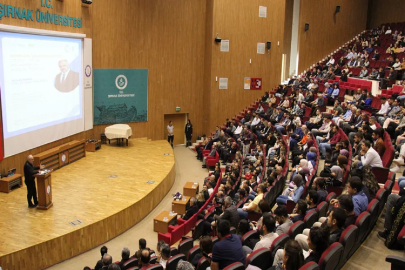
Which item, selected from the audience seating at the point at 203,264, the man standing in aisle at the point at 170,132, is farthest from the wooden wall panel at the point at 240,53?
the audience seating at the point at 203,264

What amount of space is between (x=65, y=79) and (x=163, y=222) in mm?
4912

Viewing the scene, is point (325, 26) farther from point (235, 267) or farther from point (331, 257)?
point (235, 267)

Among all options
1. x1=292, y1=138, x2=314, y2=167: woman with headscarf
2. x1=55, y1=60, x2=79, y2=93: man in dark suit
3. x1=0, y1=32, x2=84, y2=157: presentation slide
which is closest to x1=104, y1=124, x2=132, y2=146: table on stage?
x1=0, y1=32, x2=84, y2=157: presentation slide

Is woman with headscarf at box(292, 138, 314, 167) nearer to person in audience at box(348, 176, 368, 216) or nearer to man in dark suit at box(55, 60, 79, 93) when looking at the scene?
person in audience at box(348, 176, 368, 216)

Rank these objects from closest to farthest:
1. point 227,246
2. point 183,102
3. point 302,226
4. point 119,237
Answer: point 227,246
point 302,226
point 119,237
point 183,102

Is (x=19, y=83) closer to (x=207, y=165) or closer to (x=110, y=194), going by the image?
(x=110, y=194)

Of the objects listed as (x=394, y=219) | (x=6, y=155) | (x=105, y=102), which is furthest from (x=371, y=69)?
(x=6, y=155)

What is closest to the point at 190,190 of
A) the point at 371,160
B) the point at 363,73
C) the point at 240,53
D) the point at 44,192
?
the point at 44,192

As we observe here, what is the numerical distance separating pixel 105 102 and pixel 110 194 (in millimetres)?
4722

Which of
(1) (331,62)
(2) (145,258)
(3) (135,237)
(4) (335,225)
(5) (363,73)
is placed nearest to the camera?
(4) (335,225)

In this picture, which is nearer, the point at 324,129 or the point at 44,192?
the point at 44,192

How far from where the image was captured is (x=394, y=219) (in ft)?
12.6

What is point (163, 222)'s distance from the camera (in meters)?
6.84

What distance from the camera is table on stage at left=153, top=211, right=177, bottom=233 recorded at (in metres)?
6.84
